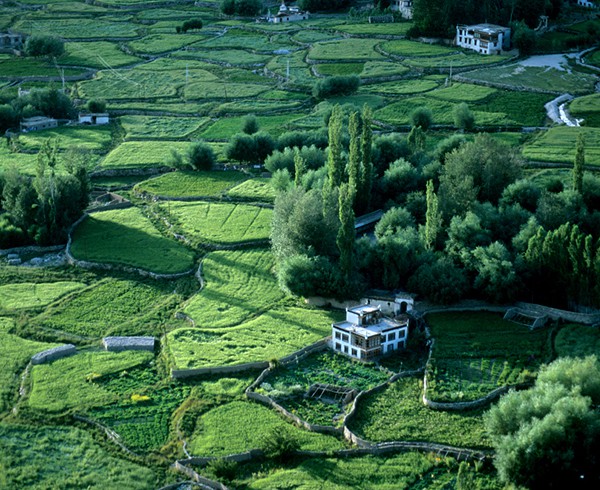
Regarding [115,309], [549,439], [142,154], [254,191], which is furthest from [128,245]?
[549,439]

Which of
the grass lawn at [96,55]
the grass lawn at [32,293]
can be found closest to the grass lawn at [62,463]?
the grass lawn at [32,293]

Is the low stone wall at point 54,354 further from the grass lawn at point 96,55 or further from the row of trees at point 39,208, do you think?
the grass lawn at point 96,55

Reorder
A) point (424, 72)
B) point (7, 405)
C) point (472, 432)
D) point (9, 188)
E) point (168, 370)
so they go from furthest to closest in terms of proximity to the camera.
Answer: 1. point (424, 72)
2. point (9, 188)
3. point (168, 370)
4. point (7, 405)
5. point (472, 432)

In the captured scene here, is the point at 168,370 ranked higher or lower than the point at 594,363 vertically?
lower

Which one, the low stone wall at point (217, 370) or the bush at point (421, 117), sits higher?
the bush at point (421, 117)

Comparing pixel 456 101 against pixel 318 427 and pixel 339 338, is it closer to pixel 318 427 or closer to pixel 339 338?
pixel 339 338

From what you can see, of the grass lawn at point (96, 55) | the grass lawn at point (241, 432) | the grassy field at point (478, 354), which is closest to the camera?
the grass lawn at point (241, 432)

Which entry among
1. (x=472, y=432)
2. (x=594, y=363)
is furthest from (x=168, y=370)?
(x=594, y=363)
